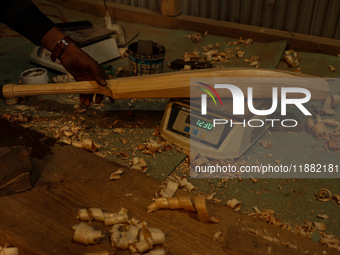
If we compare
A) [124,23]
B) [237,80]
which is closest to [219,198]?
[237,80]

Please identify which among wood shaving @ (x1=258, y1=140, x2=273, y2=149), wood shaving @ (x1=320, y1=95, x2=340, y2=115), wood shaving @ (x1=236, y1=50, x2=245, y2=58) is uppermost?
wood shaving @ (x1=236, y1=50, x2=245, y2=58)

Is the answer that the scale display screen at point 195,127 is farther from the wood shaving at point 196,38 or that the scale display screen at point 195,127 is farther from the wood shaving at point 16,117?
the wood shaving at point 196,38

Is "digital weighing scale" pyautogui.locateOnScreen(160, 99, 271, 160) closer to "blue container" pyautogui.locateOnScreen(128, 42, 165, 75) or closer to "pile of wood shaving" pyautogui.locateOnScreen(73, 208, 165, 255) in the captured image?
"blue container" pyautogui.locateOnScreen(128, 42, 165, 75)

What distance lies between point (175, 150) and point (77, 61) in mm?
730

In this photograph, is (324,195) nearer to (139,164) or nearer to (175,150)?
(175,150)

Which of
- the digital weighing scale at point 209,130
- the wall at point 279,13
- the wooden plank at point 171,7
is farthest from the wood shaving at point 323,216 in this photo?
the wooden plank at point 171,7

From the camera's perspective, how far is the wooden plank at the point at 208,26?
2.56m

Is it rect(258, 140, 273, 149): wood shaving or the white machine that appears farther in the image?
the white machine

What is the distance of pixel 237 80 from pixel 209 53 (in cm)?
91

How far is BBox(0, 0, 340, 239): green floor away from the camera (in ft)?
4.91

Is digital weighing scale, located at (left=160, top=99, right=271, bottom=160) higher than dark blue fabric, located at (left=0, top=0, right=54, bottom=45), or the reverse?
dark blue fabric, located at (left=0, top=0, right=54, bottom=45)

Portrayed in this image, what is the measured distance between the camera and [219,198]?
1.50 m

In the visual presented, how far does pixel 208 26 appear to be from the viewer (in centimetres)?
284

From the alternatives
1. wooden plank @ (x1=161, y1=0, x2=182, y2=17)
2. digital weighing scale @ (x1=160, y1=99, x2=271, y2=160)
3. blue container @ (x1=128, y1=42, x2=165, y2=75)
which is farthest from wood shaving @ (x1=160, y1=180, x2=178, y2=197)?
wooden plank @ (x1=161, y1=0, x2=182, y2=17)
